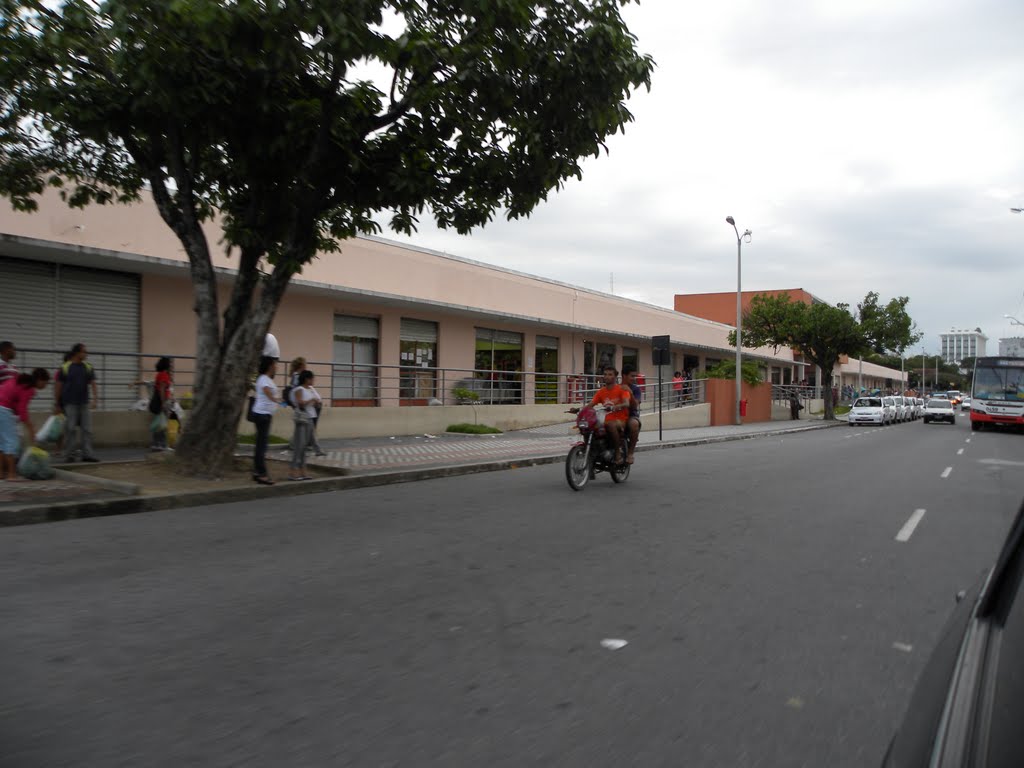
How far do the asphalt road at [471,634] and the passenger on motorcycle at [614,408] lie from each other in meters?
2.58

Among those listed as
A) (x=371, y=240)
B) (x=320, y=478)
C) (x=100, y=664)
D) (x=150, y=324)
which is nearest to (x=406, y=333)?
(x=371, y=240)

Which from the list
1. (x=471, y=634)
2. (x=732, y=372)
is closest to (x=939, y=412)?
(x=732, y=372)

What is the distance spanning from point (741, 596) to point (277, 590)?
10.5 ft

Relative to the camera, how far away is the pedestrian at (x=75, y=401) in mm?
11141

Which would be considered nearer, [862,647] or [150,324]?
[862,647]

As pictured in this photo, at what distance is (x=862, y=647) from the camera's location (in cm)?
424

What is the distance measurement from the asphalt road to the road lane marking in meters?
0.07

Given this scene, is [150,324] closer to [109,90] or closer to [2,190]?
[2,190]

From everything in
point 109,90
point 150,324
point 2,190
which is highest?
point 109,90

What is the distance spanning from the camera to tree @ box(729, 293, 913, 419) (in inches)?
1553

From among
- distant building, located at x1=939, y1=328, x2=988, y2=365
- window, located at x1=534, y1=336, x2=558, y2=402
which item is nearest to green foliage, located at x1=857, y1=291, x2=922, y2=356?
window, located at x1=534, y1=336, x2=558, y2=402

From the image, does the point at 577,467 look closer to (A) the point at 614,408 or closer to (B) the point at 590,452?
(B) the point at 590,452

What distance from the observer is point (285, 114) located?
413 inches

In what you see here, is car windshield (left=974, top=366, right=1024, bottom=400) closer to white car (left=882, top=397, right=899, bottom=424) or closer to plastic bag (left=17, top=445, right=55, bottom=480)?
white car (left=882, top=397, right=899, bottom=424)
